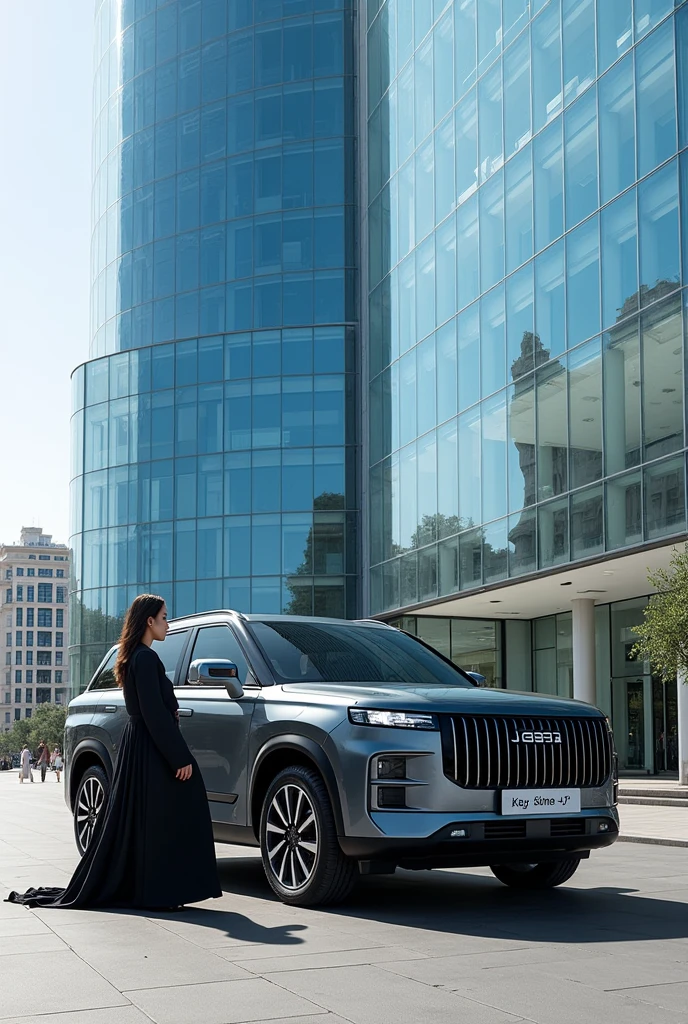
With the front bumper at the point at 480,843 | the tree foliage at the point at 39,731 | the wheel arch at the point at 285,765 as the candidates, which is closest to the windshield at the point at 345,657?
the wheel arch at the point at 285,765

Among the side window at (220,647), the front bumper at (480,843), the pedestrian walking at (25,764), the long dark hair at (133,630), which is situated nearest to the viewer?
the front bumper at (480,843)

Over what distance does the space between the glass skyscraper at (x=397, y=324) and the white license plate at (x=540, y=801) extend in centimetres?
1370

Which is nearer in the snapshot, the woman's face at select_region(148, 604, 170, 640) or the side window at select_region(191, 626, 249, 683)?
the woman's face at select_region(148, 604, 170, 640)

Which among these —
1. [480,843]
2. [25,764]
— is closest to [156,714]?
[480,843]

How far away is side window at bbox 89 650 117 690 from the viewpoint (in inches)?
404

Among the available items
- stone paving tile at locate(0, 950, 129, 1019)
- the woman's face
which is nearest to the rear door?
the woman's face

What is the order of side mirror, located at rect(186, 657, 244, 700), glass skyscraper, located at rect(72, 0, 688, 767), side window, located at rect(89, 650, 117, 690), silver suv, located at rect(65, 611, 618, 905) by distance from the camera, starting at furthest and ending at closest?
glass skyscraper, located at rect(72, 0, 688, 767)
side window, located at rect(89, 650, 117, 690)
side mirror, located at rect(186, 657, 244, 700)
silver suv, located at rect(65, 611, 618, 905)

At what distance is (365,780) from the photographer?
23.3 feet

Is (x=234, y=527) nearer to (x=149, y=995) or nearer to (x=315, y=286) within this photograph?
(x=315, y=286)

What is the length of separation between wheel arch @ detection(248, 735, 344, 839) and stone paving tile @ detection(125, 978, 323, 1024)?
1.99 m

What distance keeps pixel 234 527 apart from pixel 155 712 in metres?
36.8

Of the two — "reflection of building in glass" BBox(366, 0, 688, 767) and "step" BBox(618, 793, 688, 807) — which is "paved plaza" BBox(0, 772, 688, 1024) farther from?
"reflection of building in glass" BBox(366, 0, 688, 767)

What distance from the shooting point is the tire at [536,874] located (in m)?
8.48

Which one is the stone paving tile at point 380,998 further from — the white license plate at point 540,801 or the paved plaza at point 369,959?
the white license plate at point 540,801
